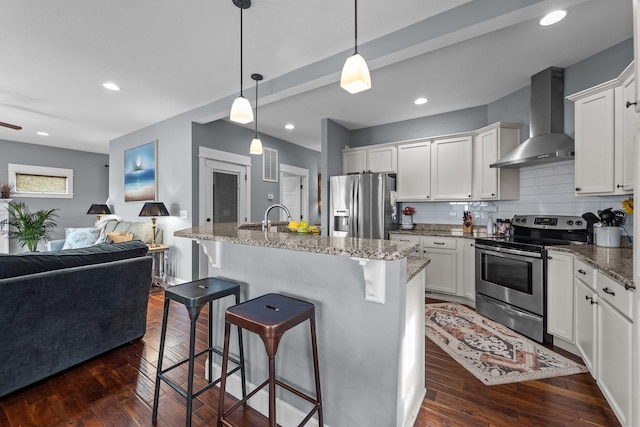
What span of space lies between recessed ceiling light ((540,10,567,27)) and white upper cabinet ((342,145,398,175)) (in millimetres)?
2273

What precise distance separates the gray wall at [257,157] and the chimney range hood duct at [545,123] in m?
3.93

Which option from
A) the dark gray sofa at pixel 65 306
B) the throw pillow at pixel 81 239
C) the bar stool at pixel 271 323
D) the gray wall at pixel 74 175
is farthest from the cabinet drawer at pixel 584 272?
the gray wall at pixel 74 175

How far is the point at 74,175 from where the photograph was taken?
20.7ft

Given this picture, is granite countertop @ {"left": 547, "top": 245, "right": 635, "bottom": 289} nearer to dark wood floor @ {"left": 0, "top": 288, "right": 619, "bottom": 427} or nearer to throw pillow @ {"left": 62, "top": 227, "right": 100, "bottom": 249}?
dark wood floor @ {"left": 0, "top": 288, "right": 619, "bottom": 427}

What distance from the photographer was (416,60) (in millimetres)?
2660

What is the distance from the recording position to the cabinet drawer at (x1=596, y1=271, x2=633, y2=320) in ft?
4.61

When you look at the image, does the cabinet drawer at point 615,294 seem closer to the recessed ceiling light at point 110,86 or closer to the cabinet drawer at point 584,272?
the cabinet drawer at point 584,272

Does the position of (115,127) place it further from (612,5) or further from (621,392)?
(621,392)

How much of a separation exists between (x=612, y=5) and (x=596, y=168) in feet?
3.83

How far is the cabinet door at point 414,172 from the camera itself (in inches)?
158

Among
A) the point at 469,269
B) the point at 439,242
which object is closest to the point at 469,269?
the point at 469,269

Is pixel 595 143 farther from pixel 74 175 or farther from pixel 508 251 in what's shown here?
pixel 74 175

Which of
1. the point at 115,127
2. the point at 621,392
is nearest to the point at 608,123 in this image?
the point at 621,392

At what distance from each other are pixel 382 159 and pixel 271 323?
364 cm
